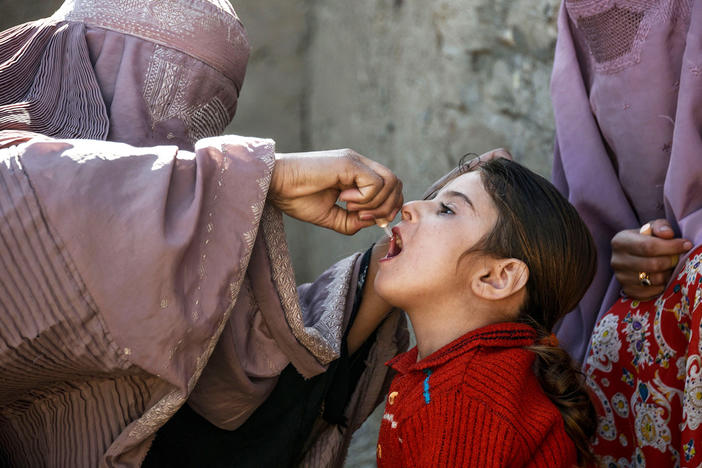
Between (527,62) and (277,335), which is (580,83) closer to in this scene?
(527,62)

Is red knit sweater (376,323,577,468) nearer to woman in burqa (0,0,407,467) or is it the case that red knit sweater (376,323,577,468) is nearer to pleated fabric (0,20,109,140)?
woman in burqa (0,0,407,467)

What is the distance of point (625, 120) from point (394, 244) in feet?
2.55

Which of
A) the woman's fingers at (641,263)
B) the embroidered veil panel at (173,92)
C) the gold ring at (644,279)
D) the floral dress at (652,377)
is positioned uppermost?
the embroidered veil panel at (173,92)

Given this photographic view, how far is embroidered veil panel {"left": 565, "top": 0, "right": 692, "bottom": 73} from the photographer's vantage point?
7.02 ft

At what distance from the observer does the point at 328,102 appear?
4996 millimetres

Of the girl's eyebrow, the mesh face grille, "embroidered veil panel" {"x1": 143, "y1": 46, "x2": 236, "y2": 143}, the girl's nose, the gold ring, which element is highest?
the mesh face grille

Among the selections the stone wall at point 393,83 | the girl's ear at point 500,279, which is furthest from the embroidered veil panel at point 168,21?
the stone wall at point 393,83

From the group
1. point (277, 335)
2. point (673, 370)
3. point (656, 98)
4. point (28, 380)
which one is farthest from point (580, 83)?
point (28, 380)

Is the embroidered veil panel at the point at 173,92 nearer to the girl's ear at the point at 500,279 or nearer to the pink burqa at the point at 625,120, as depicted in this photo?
the girl's ear at the point at 500,279

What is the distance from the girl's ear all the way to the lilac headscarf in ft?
2.88

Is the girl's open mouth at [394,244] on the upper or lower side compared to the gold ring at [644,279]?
upper

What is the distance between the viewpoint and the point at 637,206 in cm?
230

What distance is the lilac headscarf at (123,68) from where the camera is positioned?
2.04 m

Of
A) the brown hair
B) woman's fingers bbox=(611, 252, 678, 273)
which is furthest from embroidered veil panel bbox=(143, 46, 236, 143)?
woman's fingers bbox=(611, 252, 678, 273)
